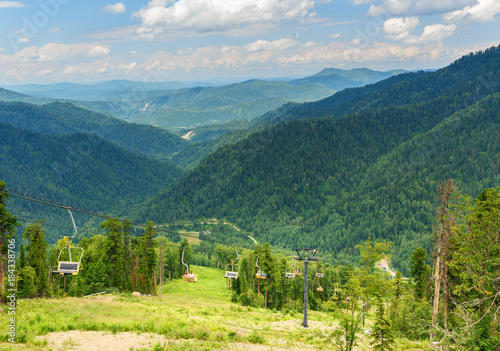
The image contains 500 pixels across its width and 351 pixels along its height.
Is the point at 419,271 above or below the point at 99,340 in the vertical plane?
below

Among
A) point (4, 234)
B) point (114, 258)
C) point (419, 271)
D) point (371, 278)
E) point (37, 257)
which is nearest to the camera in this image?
point (371, 278)

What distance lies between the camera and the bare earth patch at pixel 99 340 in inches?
1167

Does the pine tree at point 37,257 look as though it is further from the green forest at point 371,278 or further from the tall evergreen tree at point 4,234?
the tall evergreen tree at point 4,234

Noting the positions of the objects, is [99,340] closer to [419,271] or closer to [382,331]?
[382,331]

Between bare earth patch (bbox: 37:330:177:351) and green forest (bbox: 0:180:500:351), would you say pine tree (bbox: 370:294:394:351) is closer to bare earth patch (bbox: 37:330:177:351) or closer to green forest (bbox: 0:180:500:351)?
green forest (bbox: 0:180:500:351)

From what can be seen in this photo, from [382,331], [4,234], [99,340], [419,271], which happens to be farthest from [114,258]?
[419,271]

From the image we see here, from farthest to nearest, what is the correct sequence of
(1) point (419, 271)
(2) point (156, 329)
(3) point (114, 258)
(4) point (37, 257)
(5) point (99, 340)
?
(3) point (114, 258), (1) point (419, 271), (4) point (37, 257), (2) point (156, 329), (5) point (99, 340)

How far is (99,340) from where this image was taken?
31906mm

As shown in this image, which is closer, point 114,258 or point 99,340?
point 99,340

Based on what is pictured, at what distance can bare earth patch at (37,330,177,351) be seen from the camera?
2964 cm

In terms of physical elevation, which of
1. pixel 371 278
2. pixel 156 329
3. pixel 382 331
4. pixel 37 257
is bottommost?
pixel 156 329

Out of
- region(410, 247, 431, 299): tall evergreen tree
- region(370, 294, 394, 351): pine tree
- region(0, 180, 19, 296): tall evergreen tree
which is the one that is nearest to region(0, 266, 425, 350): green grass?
region(370, 294, 394, 351): pine tree

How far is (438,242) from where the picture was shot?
44562 mm

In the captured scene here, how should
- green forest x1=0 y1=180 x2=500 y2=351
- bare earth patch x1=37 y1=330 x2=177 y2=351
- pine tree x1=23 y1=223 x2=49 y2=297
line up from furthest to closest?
pine tree x1=23 y1=223 x2=49 y2=297 → green forest x1=0 y1=180 x2=500 y2=351 → bare earth patch x1=37 y1=330 x2=177 y2=351
